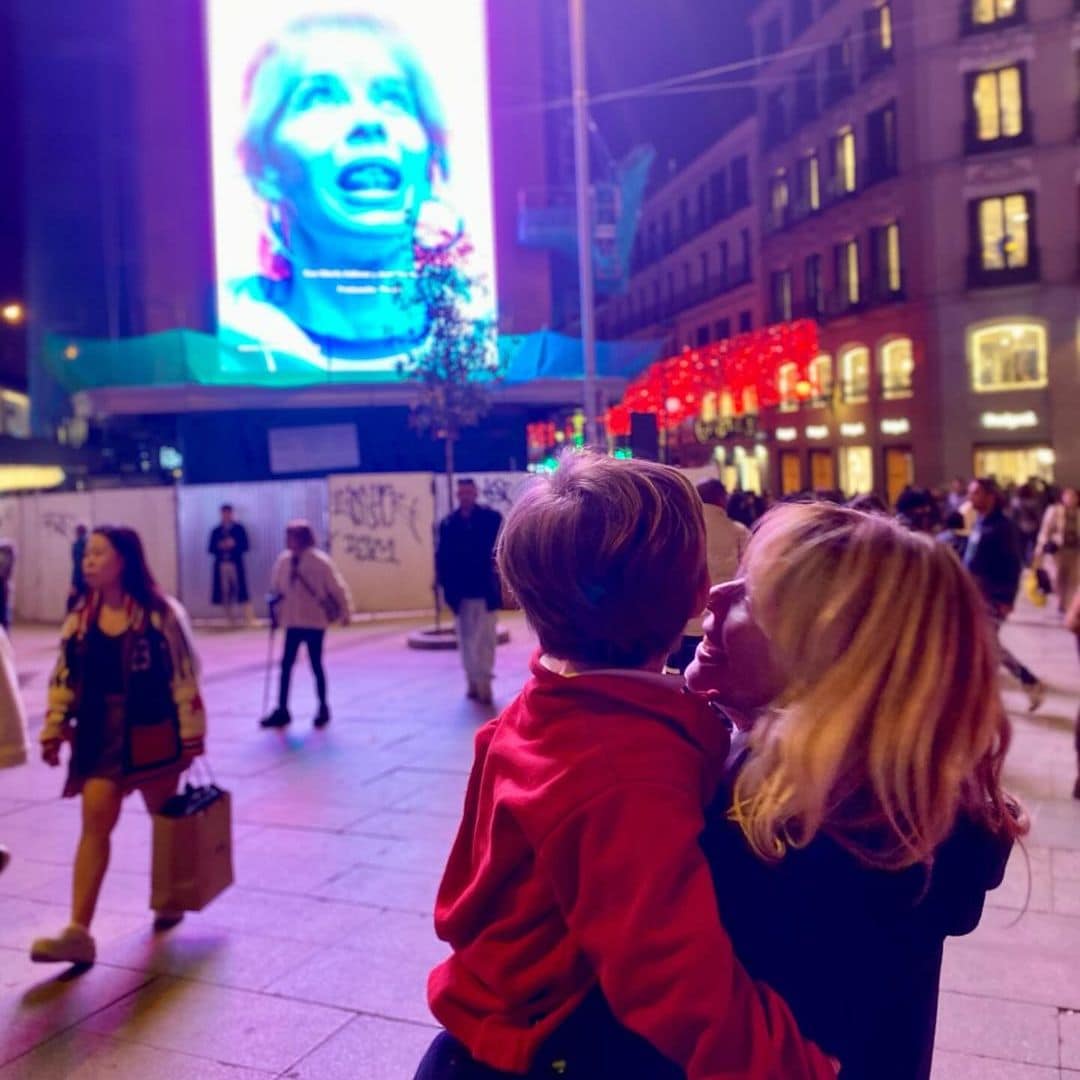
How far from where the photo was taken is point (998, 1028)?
144 inches

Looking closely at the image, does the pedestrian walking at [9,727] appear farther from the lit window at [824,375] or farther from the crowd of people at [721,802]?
the lit window at [824,375]

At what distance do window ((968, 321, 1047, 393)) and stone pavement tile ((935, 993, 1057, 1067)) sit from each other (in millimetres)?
31266

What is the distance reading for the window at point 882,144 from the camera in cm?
3478

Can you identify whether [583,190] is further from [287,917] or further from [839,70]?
[839,70]

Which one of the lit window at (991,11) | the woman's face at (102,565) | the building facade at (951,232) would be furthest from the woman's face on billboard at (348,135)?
the lit window at (991,11)

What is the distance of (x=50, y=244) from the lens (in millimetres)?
27219

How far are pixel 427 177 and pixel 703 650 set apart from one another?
21654 mm

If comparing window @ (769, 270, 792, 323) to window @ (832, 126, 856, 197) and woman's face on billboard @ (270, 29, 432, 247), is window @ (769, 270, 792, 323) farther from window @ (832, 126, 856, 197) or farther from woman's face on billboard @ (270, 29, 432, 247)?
woman's face on billboard @ (270, 29, 432, 247)

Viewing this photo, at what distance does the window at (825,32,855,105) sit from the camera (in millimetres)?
35875

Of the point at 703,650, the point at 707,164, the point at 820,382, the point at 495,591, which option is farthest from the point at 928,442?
the point at 703,650

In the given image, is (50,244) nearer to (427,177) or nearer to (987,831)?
(427,177)

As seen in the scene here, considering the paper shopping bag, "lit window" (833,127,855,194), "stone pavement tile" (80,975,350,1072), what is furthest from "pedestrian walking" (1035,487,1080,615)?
"lit window" (833,127,855,194)

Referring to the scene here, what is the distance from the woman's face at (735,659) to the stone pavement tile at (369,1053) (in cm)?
245

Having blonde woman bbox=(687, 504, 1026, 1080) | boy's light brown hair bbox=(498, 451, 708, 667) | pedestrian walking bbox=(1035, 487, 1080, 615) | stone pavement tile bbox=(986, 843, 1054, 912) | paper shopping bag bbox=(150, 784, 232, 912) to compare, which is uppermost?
boy's light brown hair bbox=(498, 451, 708, 667)
